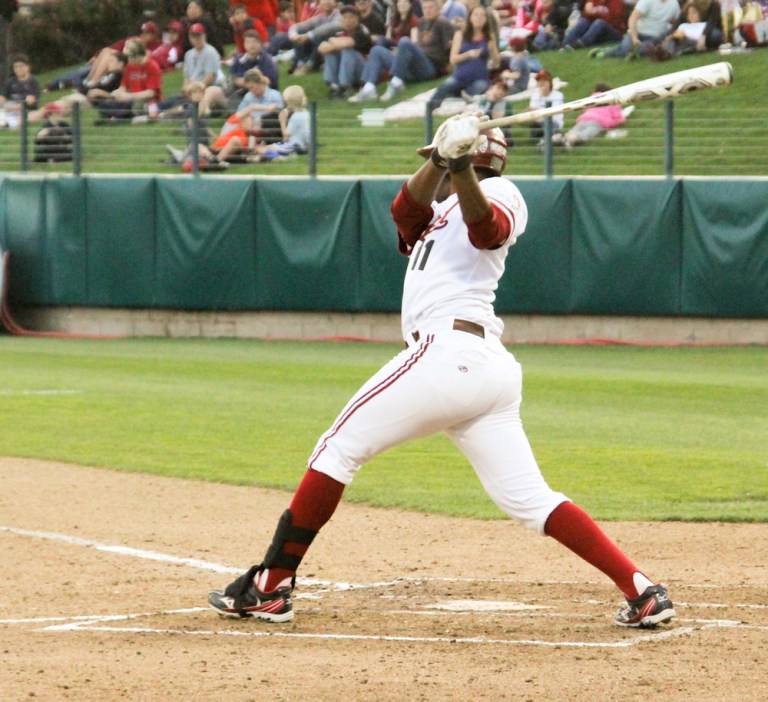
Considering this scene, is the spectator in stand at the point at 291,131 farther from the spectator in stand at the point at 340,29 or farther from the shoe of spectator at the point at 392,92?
the spectator in stand at the point at 340,29

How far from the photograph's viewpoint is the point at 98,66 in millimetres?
24391

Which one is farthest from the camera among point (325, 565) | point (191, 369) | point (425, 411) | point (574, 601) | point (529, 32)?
point (529, 32)

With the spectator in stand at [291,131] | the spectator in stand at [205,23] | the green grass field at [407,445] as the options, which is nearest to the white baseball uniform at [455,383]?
the green grass field at [407,445]

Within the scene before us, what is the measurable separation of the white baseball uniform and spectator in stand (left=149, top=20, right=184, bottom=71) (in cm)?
2235

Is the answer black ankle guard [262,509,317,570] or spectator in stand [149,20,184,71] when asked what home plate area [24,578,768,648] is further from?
spectator in stand [149,20,184,71]

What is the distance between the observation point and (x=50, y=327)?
65.4 feet

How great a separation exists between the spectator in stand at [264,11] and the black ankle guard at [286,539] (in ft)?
69.5

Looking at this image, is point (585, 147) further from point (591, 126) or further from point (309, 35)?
point (309, 35)

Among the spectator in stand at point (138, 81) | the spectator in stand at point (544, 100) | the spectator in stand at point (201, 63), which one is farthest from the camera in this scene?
the spectator in stand at point (138, 81)

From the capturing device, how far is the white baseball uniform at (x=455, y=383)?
4.93 meters

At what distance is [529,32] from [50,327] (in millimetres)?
8540

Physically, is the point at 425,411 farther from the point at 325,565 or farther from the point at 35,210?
the point at 35,210

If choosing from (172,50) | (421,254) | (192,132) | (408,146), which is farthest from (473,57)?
(421,254)

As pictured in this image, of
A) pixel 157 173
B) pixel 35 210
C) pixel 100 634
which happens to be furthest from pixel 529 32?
pixel 100 634
